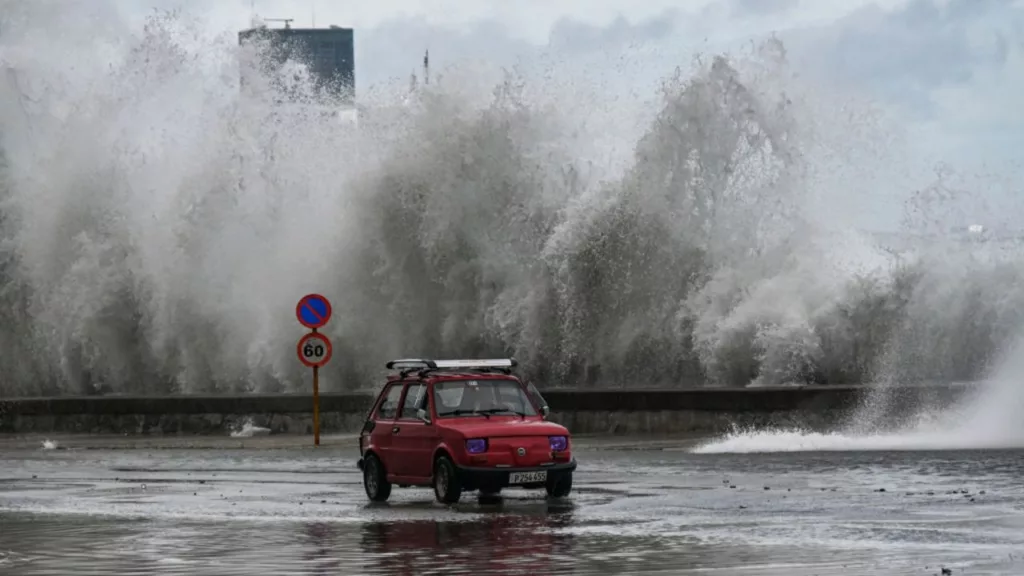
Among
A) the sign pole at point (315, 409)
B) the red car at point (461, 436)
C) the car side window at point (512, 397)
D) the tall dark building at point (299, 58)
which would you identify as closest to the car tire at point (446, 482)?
the red car at point (461, 436)

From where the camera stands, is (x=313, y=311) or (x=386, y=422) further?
(x=313, y=311)

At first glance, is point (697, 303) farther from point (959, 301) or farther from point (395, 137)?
Answer: point (395, 137)

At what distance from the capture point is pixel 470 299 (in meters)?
35.8

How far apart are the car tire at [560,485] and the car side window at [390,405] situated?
173cm

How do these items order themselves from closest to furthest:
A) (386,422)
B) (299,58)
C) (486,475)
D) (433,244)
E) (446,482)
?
(486,475) < (446,482) < (386,422) < (433,244) < (299,58)

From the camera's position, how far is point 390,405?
18359 millimetres

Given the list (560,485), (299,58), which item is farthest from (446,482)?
(299,58)

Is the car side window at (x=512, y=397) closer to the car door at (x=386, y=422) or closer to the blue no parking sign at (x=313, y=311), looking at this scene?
the car door at (x=386, y=422)

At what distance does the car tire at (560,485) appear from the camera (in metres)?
17.0

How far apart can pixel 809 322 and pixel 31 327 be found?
2139 centimetres

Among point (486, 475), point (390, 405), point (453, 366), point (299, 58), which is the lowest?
point (486, 475)

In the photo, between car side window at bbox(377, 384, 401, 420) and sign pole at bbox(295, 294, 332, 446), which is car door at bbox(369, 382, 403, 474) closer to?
car side window at bbox(377, 384, 401, 420)

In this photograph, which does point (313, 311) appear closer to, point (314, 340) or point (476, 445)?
point (314, 340)

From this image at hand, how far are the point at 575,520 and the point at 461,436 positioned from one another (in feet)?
7.26
